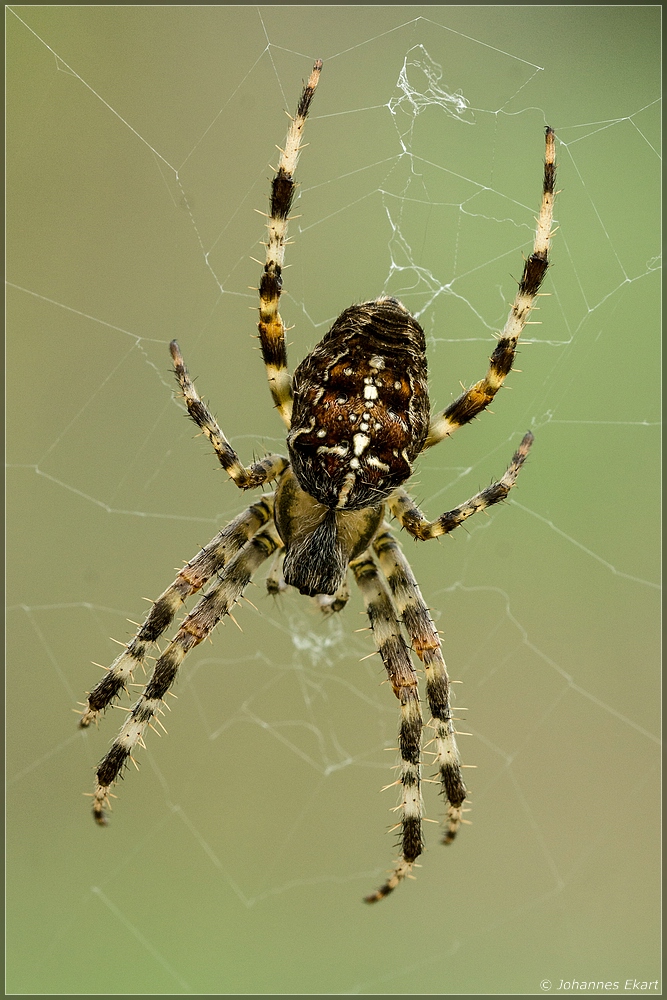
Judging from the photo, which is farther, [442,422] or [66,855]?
[66,855]

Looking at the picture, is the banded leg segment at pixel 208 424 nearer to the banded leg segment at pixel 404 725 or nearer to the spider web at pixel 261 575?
the banded leg segment at pixel 404 725

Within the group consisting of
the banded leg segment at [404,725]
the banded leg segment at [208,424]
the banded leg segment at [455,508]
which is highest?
the banded leg segment at [208,424]

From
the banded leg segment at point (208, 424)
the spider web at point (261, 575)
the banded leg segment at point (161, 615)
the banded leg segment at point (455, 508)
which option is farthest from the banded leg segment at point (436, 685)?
the spider web at point (261, 575)

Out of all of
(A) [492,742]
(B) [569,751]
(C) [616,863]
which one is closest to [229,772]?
(A) [492,742]

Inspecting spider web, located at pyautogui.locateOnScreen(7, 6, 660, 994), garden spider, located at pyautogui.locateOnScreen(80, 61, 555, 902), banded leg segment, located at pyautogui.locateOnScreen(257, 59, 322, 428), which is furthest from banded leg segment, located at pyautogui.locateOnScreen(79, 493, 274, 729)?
spider web, located at pyautogui.locateOnScreen(7, 6, 660, 994)

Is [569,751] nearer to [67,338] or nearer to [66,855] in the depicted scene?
[66,855]

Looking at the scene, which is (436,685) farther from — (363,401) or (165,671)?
(363,401)

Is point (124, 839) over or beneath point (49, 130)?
beneath

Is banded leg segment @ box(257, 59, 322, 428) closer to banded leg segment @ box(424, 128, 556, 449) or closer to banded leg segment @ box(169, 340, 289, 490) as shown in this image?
banded leg segment @ box(169, 340, 289, 490)
